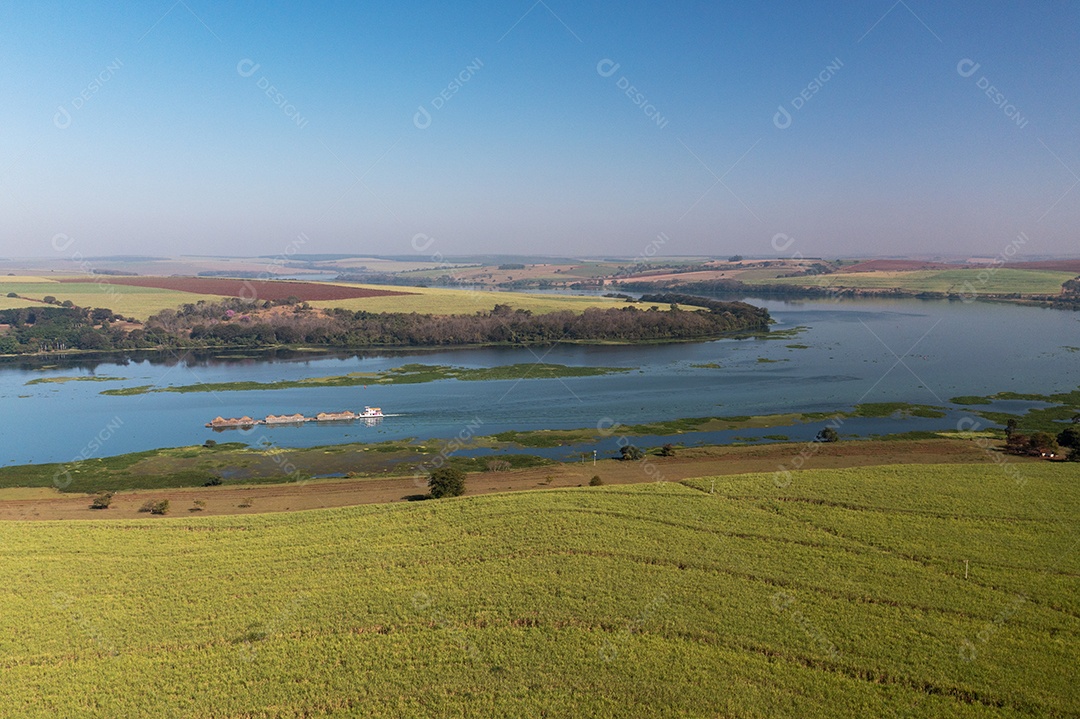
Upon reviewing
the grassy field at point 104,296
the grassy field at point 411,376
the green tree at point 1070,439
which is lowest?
the grassy field at point 411,376

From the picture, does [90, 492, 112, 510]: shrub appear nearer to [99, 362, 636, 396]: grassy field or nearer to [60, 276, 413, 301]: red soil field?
[99, 362, 636, 396]: grassy field

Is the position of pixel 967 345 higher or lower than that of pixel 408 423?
higher

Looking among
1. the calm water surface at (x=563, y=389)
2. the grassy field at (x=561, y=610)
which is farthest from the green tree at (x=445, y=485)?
A: the calm water surface at (x=563, y=389)

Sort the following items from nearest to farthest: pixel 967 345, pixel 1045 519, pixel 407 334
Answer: pixel 1045 519
pixel 967 345
pixel 407 334

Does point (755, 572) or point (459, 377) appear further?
point (459, 377)

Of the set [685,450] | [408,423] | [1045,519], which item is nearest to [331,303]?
[408,423]

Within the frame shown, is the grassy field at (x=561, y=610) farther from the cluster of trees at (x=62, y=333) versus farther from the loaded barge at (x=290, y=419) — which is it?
the cluster of trees at (x=62, y=333)

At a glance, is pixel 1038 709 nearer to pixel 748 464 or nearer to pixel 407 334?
pixel 748 464
